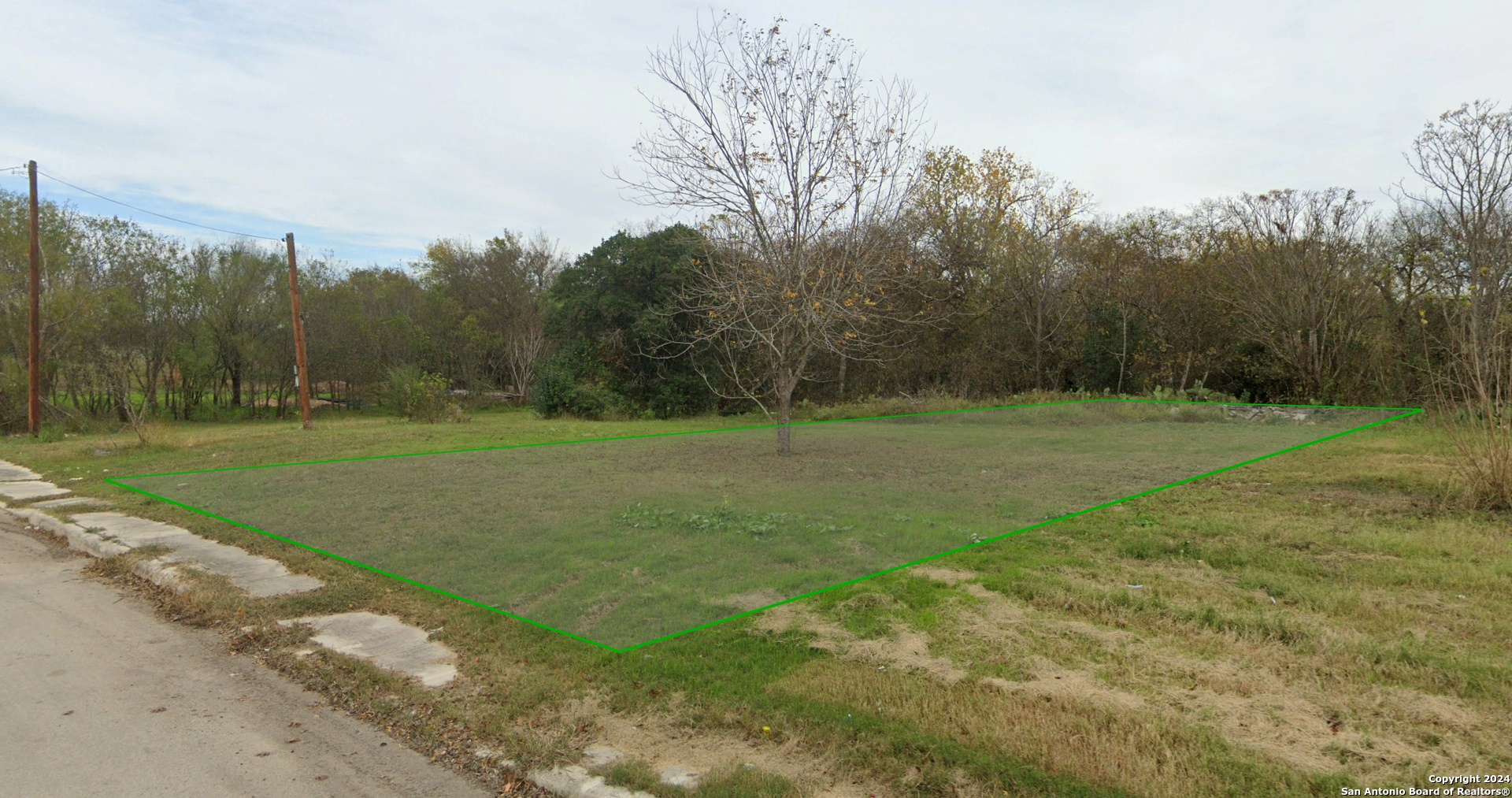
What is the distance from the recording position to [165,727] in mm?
3660

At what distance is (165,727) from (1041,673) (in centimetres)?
392

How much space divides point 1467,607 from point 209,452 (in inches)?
598

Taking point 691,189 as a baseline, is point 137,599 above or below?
below

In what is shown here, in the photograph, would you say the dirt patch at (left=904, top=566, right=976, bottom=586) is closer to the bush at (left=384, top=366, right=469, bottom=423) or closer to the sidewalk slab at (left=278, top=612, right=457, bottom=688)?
the sidewalk slab at (left=278, top=612, right=457, bottom=688)

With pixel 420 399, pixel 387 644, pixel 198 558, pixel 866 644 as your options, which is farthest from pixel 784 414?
pixel 420 399

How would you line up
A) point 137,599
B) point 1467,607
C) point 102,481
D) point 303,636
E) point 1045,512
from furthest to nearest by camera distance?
point 102,481 → point 137,599 → point 1045,512 → point 303,636 → point 1467,607

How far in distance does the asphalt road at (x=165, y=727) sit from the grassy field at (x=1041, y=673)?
176 mm

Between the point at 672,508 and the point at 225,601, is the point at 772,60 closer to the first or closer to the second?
the point at 672,508

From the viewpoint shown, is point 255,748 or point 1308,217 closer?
point 255,748

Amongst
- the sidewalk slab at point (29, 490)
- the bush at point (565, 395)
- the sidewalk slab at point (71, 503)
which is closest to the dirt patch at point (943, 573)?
the sidewalk slab at point (71, 503)

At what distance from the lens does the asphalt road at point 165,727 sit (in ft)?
10.3

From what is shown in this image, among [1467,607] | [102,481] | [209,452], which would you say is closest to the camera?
[1467,607]

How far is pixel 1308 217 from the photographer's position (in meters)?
17.1

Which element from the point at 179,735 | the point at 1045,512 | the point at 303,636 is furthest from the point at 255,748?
the point at 1045,512
